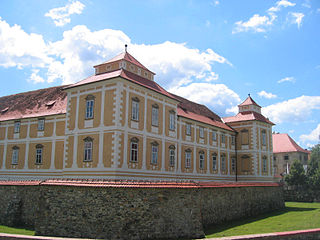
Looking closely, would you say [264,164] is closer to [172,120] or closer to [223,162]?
[223,162]

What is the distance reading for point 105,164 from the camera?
2323cm

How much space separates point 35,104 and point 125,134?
55.2ft

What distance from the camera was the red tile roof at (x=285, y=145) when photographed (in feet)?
212

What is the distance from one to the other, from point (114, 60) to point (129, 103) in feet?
16.1

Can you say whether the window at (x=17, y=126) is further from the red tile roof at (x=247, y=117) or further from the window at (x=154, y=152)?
the red tile roof at (x=247, y=117)

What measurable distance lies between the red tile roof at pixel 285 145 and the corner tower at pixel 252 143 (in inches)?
891

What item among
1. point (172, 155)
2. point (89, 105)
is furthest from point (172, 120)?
point (89, 105)

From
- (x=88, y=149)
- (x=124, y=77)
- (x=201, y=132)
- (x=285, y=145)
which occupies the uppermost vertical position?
(x=124, y=77)

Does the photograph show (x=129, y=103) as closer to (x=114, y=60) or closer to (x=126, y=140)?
(x=126, y=140)

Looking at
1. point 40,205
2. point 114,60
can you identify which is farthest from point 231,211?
point 114,60

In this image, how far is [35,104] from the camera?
36000mm

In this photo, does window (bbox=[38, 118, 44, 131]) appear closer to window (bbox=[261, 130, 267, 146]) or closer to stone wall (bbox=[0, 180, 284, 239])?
stone wall (bbox=[0, 180, 284, 239])

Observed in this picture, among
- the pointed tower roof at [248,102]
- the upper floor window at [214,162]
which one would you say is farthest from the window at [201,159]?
the pointed tower roof at [248,102]

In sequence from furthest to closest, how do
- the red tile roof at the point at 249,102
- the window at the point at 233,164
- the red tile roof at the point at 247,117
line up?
1. the red tile roof at the point at 249,102
2. the red tile roof at the point at 247,117
3. the window at the point at 233,164
